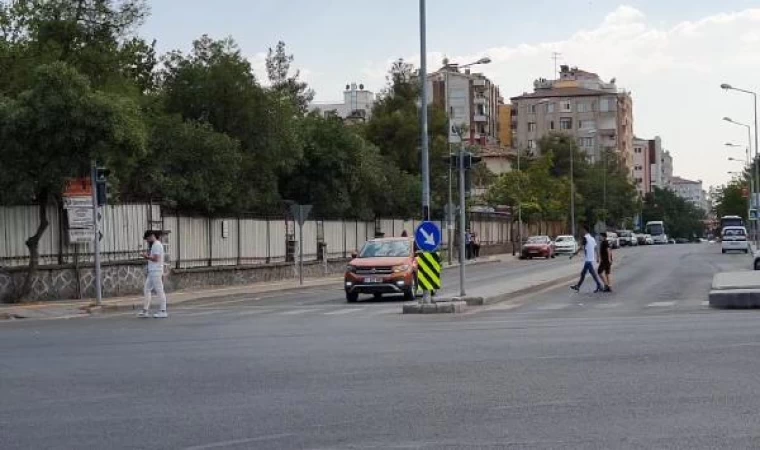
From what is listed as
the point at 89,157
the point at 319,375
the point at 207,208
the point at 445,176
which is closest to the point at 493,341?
the point at 319,375

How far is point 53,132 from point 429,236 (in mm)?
10459

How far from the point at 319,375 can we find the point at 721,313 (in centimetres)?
1176

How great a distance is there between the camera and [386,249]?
31.3 meters

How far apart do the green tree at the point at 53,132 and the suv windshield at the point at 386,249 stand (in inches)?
288

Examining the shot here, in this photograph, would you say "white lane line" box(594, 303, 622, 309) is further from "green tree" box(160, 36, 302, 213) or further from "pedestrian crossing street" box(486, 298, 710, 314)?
"green tree" box(160, 36, 302, 213)

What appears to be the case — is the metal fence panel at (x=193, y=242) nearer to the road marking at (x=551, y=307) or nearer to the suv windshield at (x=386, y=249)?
the suv windshield at (x=386, y=249)

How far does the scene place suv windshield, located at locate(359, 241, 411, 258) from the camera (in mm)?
30969

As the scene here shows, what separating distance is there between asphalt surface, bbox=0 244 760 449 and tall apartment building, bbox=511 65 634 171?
5328 inches

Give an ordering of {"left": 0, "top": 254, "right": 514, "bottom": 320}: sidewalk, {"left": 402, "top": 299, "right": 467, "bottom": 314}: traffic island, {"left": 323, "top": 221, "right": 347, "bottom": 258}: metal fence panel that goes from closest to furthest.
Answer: {"left": 402, "top": 299, "right": 467, "bottom": 314}: traffic island → {"left": 0, "top": 254, "right": 514, "bottom": 320}: sidewalk → {"left": 323, "top": 221, "right": 347, "bottom": 258}: metal fence panel

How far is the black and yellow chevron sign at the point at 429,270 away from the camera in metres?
24.8

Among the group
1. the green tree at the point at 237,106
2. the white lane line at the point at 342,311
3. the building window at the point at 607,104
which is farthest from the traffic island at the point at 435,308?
the building window at the point at 607,104

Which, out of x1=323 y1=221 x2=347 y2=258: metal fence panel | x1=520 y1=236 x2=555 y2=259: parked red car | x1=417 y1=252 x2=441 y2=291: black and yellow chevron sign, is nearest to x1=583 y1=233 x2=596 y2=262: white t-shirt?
x1=417 y1=252 x2=441 y2=291: black and yellow chevron sign

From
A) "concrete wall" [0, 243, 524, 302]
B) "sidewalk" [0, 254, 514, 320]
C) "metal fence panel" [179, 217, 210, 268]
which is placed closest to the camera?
"sidewalk" [0, 254, 514, 320]

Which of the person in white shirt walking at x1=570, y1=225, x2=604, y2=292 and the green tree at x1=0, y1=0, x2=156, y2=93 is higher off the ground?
the green tree at x1=0, y1=0, x2=156, y2=93
